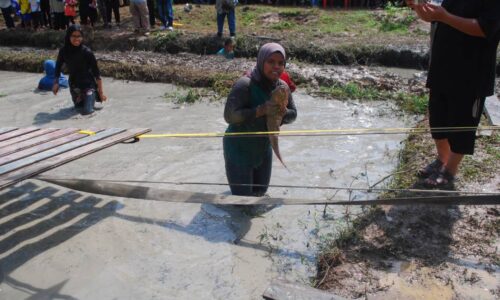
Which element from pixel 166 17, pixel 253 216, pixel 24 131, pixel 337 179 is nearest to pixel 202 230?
pixel 253 216

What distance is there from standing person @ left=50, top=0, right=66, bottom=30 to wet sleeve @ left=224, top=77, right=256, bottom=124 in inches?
473

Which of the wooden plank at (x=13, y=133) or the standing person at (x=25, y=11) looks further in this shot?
the standing person at (x=25, y=11)

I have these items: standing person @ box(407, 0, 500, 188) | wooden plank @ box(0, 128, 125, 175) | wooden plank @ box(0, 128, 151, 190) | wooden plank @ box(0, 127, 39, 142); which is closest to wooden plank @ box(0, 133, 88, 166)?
wooden plank @ box(0, 128, 125, 175)

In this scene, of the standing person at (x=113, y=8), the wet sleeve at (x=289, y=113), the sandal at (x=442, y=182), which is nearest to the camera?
the wet sleeve at (x=289, y=113)

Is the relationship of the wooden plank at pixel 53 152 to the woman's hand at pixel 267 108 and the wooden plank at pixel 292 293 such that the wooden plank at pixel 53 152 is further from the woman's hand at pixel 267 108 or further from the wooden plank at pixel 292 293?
the wooden plank at pixel 292 293

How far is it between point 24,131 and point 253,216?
2377 mm

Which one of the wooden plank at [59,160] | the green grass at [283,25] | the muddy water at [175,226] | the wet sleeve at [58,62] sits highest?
the green grass at [283,25]

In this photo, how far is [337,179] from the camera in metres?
5.01

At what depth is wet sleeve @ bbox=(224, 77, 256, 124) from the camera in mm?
3777

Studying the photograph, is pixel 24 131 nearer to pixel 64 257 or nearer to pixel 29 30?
pixel 64 257

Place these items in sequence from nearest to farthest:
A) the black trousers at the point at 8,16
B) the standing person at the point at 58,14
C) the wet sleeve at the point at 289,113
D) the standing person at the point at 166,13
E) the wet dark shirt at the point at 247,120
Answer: the wet dark shirt at the point at 247,120 → the wet sleeve at the point at 289,113 → the standing person at the point at 166,13 → the standing person at the point at 58,14 → the black trousers at the point at 8,16

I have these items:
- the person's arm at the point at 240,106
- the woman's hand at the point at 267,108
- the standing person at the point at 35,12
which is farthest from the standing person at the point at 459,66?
the standing person at the point at 35,12

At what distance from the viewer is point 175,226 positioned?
415 centimetres

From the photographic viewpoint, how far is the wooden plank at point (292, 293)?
2.77m
